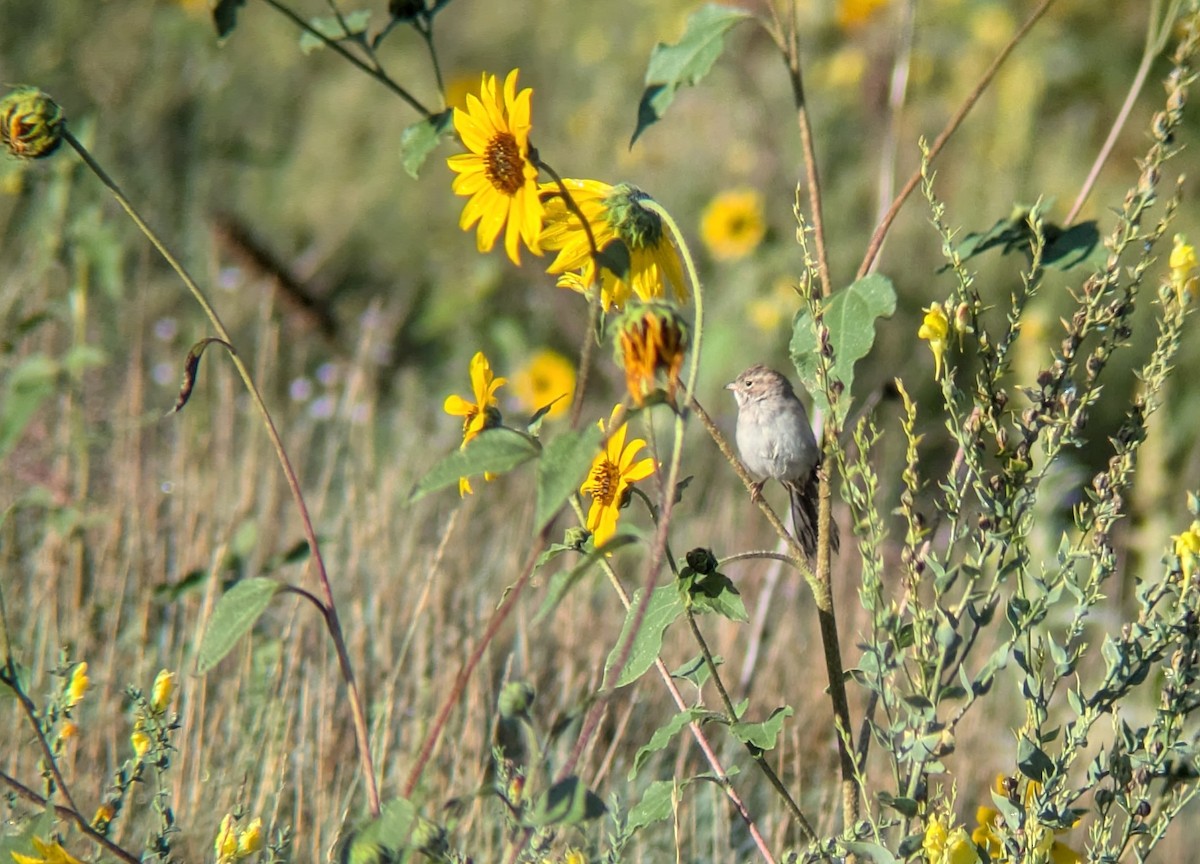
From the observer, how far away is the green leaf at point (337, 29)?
1725mm

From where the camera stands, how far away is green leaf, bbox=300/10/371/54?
1.72 meters

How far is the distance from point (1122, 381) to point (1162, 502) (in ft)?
3.95

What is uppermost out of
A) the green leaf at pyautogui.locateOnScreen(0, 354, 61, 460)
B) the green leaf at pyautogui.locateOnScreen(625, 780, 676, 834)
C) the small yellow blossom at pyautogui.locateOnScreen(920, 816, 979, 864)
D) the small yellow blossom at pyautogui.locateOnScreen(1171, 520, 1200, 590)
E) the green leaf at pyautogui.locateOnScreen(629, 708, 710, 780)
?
the green leaf at pyautogui.locateOnScreen(0, 354, 61, 460)

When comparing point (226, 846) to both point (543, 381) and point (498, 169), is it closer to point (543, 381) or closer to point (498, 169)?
point (498, 169)

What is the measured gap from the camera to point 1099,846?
1549 millimetres

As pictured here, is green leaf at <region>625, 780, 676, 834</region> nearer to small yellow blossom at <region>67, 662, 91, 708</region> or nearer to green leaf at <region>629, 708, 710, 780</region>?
green leaf at <region>629, 708, 710, 780</region>

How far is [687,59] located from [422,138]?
1.13 feet

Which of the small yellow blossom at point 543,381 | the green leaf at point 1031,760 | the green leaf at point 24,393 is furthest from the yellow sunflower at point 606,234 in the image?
the small yellow blossom at point 543,381

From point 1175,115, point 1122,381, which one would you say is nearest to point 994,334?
point 1122,381

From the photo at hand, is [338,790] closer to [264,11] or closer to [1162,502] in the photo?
[1162,502]

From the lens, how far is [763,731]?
4.90 ft

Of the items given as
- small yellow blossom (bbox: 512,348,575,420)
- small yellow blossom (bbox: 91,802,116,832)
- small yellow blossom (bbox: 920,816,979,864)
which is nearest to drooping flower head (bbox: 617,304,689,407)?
small yellow blossom (bbox: 920,816,979,864)

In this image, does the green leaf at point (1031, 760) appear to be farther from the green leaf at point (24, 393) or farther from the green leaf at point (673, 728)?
the green leaf at point (24, 393)

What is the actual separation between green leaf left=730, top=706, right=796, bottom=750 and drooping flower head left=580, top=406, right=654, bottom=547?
0.28 metres
